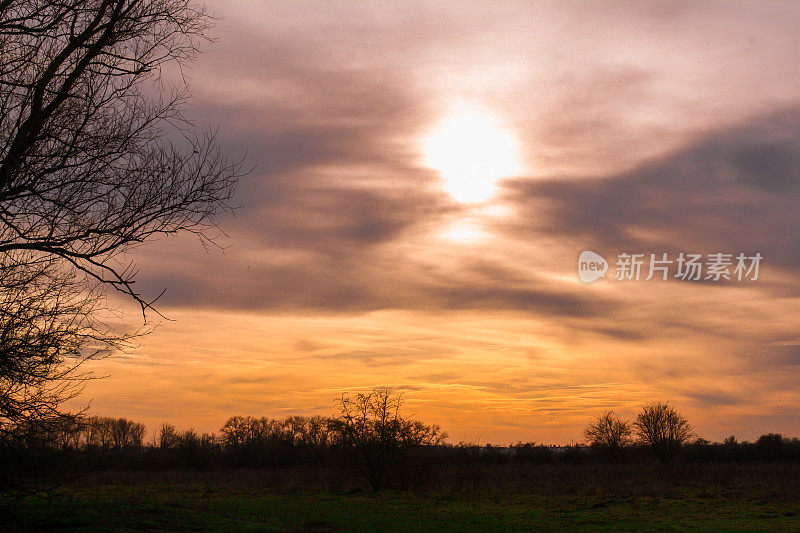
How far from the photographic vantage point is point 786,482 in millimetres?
36000

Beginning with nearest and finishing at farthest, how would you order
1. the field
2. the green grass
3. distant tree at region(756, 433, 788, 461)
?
the green grass
the field
distant tree at region(756, 433, 788, 461)

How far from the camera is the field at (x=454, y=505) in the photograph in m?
19.4

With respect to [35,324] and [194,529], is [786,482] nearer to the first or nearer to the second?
[194,529]

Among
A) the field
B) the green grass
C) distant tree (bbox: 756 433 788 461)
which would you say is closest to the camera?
the green grass

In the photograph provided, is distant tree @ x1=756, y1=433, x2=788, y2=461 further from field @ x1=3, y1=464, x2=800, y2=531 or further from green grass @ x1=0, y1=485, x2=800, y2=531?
green grass @ x1=0, y1=485, x2=800, y2=531

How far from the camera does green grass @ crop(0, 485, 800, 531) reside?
17.9m

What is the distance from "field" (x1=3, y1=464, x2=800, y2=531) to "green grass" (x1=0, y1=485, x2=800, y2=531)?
4 centimetres

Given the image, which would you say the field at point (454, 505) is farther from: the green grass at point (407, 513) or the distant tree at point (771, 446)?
the distant tree at point (771, 446)

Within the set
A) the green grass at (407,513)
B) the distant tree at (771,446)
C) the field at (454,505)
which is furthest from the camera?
the distant tree at (771,446)

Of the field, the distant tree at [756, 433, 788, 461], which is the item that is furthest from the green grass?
the distant tree at [756, 433, 788, 461]

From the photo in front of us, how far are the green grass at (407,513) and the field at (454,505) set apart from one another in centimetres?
4

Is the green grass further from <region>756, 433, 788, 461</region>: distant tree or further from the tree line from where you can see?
<region>756, 433, 788, 461</region>: distant tree

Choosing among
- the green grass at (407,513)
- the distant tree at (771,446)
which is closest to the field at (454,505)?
the green grass at (407,513)

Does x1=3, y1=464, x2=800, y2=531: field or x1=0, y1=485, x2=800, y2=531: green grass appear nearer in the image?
x1=0, y1=485, x2=800, y2=531: green grass
